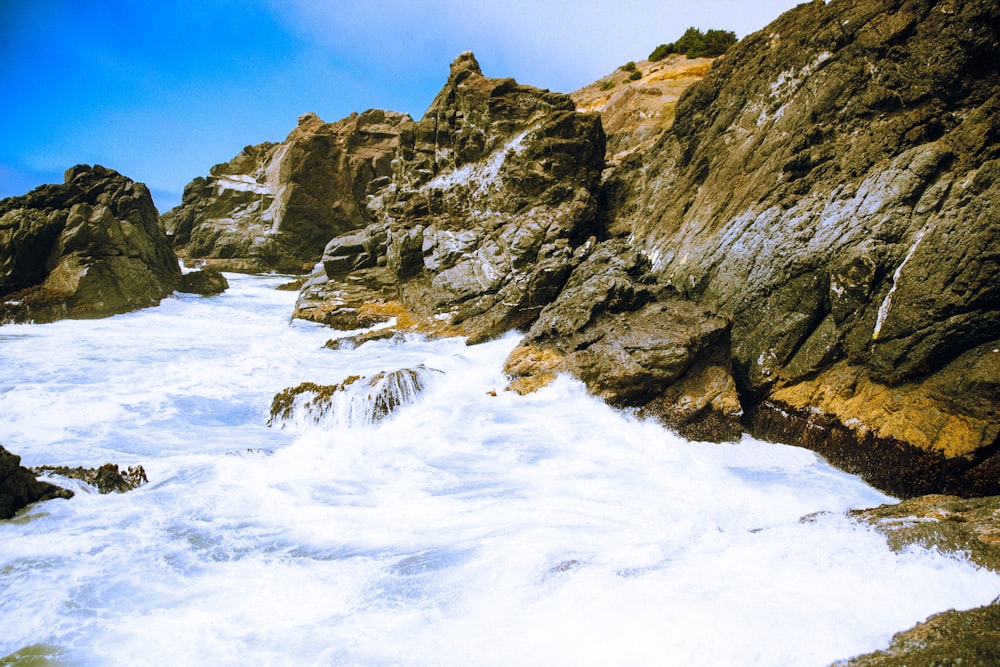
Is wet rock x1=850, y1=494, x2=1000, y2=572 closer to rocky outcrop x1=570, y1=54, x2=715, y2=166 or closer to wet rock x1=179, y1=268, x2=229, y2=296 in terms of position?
rocky outcrop x1=570, y1=54, x2=715, y2=166

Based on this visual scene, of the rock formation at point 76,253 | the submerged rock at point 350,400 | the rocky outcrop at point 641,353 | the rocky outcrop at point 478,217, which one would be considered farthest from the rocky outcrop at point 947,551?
the rock formation at point 76,253

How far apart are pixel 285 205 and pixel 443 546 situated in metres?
45.4

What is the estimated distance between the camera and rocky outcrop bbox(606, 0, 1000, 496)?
7492mm

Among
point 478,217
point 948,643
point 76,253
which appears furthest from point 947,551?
point 76,253

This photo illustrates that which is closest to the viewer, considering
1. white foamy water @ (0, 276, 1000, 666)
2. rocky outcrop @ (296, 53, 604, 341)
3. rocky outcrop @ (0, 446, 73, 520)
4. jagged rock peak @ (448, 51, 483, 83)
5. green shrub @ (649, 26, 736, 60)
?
white foamy water @ (0, 276, 1000, 666)

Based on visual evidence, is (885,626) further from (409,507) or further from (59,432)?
(59,432)

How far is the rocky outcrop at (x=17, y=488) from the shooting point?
6.16 metres

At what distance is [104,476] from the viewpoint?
7.32 metres

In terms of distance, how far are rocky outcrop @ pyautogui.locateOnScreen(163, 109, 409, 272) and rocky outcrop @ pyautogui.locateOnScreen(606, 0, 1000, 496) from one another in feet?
130

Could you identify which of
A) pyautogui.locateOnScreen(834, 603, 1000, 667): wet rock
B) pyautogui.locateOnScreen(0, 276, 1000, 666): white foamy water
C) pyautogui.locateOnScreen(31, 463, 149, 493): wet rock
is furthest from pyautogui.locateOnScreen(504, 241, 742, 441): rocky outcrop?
pyautogui.locateOnScreen(31, 463, 149, 493): wet rock

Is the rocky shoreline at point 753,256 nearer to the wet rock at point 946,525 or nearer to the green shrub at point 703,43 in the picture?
the wet rock at point 946,525

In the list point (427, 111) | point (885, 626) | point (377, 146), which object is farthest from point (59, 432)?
point (377, 146)

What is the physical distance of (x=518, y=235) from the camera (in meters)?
19.7

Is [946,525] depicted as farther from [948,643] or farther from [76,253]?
[76,253]
